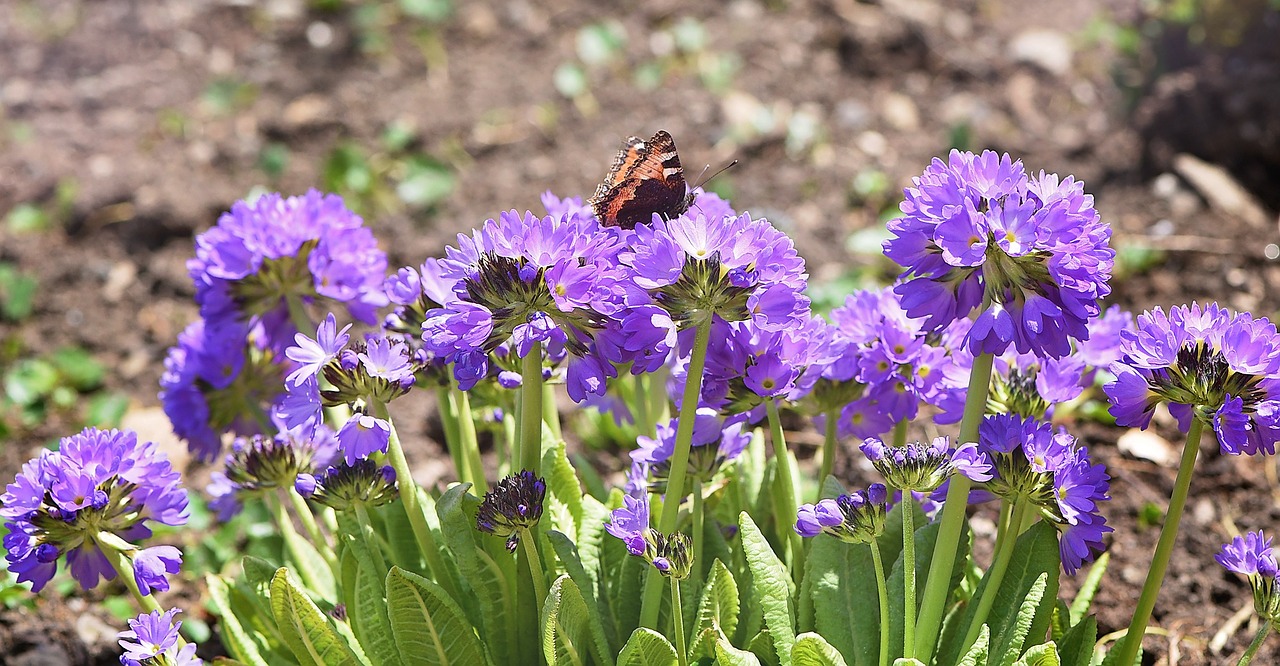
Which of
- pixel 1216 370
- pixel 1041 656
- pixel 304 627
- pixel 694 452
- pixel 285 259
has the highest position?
pixel 285 259

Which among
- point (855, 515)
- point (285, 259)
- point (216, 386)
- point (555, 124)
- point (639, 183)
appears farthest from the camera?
point (555, 124)

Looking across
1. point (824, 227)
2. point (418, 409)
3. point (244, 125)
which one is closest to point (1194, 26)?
point (824, 227)

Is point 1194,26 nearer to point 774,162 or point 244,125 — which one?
point 774,162

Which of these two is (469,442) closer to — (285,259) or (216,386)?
(285,259)

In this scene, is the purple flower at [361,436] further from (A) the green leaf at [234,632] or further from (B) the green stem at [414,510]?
(A) the green leaf at [234,632]

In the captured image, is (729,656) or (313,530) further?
(313,530)

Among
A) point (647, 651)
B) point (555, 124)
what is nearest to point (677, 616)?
point (647, 651)
